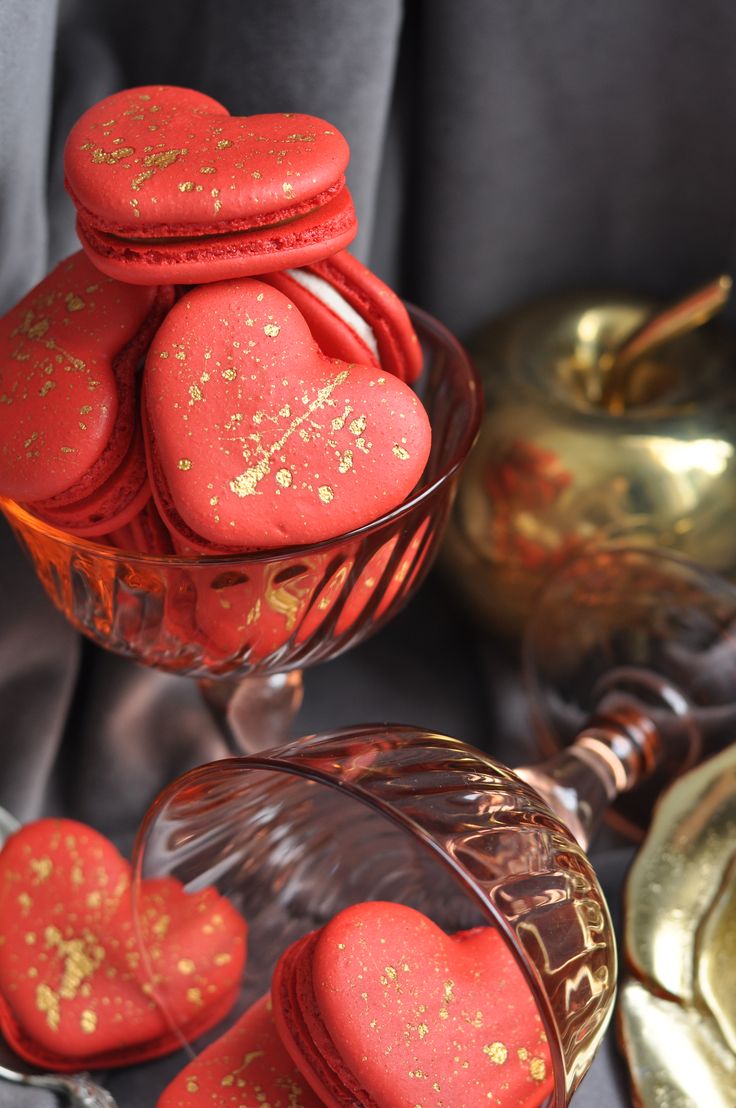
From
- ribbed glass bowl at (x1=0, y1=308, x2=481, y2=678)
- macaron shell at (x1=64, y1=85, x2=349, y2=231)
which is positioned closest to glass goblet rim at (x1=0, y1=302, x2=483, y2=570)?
ribbed glass bowl at (x1=0, y1=308, x2=481, y2=678)

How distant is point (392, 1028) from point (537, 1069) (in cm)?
5

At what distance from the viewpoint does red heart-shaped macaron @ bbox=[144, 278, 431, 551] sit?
0.35 meters

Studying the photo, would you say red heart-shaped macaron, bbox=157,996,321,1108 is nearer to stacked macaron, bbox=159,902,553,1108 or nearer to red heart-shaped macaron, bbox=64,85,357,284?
stacked macaron, bbox=159,902,553,1108

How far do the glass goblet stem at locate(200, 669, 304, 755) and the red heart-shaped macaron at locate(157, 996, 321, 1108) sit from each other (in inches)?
5.2

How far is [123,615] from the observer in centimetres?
43

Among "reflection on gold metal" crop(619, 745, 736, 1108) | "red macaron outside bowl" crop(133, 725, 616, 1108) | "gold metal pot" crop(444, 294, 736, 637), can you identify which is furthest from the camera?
"gold metal pot" crop(444, 294, 736, 637)

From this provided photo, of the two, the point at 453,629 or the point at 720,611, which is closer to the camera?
the point at 720,611

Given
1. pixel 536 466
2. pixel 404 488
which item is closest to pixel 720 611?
pixel 536 466

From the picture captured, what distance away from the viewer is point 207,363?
1.16ft

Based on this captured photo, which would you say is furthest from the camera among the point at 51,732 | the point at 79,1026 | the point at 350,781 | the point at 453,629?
the point at 453,629

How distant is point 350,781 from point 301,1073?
0.41 feet

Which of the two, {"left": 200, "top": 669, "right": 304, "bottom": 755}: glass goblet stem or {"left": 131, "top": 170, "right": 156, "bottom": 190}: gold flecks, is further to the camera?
{"left": 200, "top": 669, "right": 304, "bottom": 755}: glass goblet stem

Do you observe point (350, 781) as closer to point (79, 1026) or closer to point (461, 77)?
point (79, 1026)

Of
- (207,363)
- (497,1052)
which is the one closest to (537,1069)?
(497,1052)
